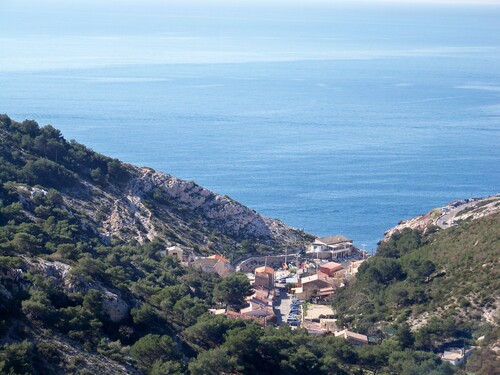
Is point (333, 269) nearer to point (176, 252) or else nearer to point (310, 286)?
point (310, 286)

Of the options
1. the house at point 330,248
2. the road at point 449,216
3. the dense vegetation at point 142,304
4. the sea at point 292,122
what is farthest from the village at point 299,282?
the sea at point 292,122

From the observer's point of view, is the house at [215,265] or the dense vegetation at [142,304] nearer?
the dense vegetation at [142,304]

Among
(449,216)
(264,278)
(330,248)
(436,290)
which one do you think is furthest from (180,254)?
(449,216)

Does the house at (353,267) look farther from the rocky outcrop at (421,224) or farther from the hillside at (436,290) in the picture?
the rocky outcrop at (421,224)

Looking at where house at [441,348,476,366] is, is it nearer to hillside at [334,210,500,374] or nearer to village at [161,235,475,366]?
village at [161,235,475,366]

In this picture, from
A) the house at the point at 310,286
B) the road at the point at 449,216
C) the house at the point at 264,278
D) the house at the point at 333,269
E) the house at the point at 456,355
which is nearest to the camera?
the house at the point at 456,355

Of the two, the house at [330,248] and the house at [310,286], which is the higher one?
the house at [330,248]

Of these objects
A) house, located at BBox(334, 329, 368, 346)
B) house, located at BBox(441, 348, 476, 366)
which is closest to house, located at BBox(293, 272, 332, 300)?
house, located at BBox(334, 329, 368, 346)
